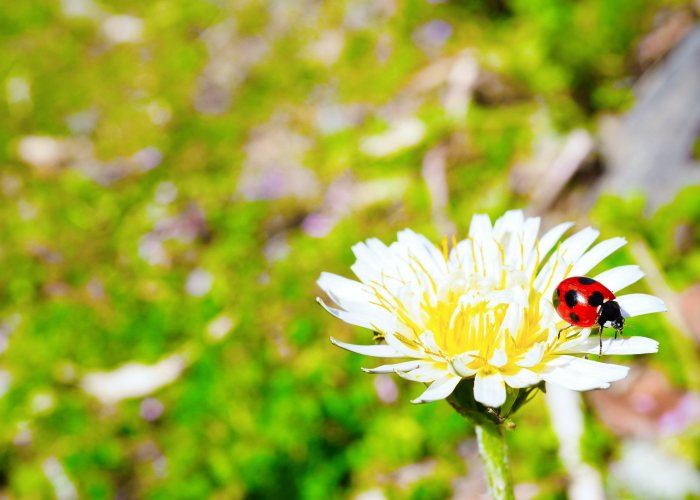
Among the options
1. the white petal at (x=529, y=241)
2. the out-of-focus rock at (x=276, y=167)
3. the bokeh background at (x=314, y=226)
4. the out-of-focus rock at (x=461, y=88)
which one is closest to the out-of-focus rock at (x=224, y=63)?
the bokeh background at (x=314, y=226)

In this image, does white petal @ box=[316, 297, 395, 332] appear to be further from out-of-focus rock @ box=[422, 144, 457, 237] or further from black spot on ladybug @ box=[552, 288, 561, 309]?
out-of-focus rock @ box=[422, 144, 457, 237]

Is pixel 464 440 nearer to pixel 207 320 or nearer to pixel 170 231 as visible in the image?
pixel 207 320

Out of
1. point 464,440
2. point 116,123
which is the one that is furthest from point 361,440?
point 116,123

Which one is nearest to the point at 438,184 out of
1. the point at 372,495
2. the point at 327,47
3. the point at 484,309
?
the point at 372,495

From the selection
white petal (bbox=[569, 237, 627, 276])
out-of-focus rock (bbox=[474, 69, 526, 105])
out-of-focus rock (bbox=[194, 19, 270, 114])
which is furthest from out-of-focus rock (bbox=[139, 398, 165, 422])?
out-of-focus rock (bbox=[194, 19, 270, 114])

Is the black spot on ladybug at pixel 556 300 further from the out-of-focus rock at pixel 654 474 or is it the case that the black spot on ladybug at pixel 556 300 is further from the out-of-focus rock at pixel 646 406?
the out-of-focus rock at pixel 646 406

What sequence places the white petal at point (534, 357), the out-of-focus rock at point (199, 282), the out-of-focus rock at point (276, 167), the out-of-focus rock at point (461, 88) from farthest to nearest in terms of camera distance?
the out-of-focus rock at point (276, 167)
the out-of-focus rock at point (461, 88)
the out-of-focus rock at point (199, 282)
the white petal at point (534, 357)

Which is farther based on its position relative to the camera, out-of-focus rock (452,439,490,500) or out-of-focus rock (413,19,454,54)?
out-of-focus rock (413,19,454,54)
